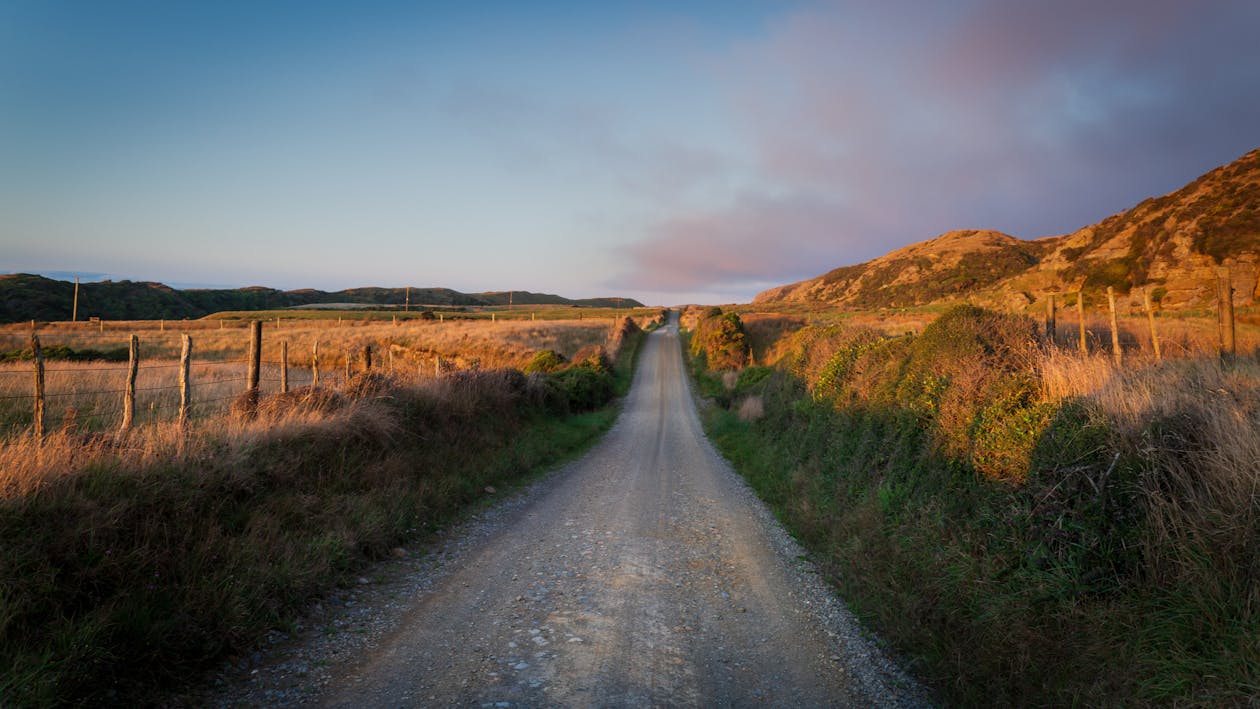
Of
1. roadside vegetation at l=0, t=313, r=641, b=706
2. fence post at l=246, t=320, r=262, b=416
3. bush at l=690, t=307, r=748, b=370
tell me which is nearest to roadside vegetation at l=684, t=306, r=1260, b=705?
roadside vegetation at l=0, t=313, r=641, b=706

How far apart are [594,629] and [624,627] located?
298mm

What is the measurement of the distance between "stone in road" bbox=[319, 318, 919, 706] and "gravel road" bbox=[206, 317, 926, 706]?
0.02 m

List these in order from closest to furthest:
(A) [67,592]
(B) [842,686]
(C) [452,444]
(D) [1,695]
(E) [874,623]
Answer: (D) [1,695] < (A) [67,592] < (B) [842,686] < (E) [874,623] < (C) [452,444]

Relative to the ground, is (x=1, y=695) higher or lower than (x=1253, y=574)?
lower

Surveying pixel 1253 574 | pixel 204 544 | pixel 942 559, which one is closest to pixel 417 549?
pixel 204 544

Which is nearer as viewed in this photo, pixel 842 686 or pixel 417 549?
pixel 842 686

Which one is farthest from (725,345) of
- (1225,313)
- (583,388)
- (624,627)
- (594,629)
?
(594,629)

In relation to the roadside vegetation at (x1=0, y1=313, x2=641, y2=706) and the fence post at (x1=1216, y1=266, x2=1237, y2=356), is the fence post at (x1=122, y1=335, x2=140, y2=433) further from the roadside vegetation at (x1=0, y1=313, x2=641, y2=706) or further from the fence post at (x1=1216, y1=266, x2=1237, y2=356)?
the fence post at (x1=1216, y1=266, x2=1237, y2=356)

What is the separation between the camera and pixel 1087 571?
4.24 metres

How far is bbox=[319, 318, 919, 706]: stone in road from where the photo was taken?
4.09 m

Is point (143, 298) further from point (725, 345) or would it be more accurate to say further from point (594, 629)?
point (594, 629)

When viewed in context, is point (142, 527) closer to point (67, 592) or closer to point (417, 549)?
point (67, 592)

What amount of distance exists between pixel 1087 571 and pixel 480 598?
5533 millimetres

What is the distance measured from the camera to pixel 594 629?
5051 mm
